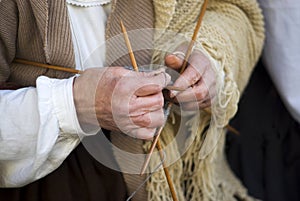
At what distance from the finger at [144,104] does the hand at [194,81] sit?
7 cm

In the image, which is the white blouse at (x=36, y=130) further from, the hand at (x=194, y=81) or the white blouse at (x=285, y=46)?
the white blouse at (x=285, y=46)

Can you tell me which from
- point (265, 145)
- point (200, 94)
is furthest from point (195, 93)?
point (265, 145)

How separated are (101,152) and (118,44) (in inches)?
8.0

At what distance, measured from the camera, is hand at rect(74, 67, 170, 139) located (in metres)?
0.77

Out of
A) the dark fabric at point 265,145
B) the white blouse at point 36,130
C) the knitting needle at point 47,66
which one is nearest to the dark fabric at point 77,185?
the white blouse at point 36,130

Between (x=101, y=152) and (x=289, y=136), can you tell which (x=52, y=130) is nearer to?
(x=101, y=152)

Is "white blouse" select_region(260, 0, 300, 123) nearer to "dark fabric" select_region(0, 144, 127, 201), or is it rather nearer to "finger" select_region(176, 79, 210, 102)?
"finger" select_region(176, 79, 210, 102)

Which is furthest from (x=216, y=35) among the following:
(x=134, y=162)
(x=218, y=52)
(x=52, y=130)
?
(x=52, y=130)

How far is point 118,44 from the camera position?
0.91 meters

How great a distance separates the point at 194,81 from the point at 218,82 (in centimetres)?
10

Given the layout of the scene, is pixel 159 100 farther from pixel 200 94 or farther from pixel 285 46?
pixel 285 46

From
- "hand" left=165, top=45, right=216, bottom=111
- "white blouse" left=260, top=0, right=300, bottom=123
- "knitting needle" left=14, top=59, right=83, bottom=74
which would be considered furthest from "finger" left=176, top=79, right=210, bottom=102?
"white blouse" left=260, top=0, right=300, bottom=123

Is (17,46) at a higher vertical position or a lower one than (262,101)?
higher

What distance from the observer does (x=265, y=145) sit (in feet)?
4.37
